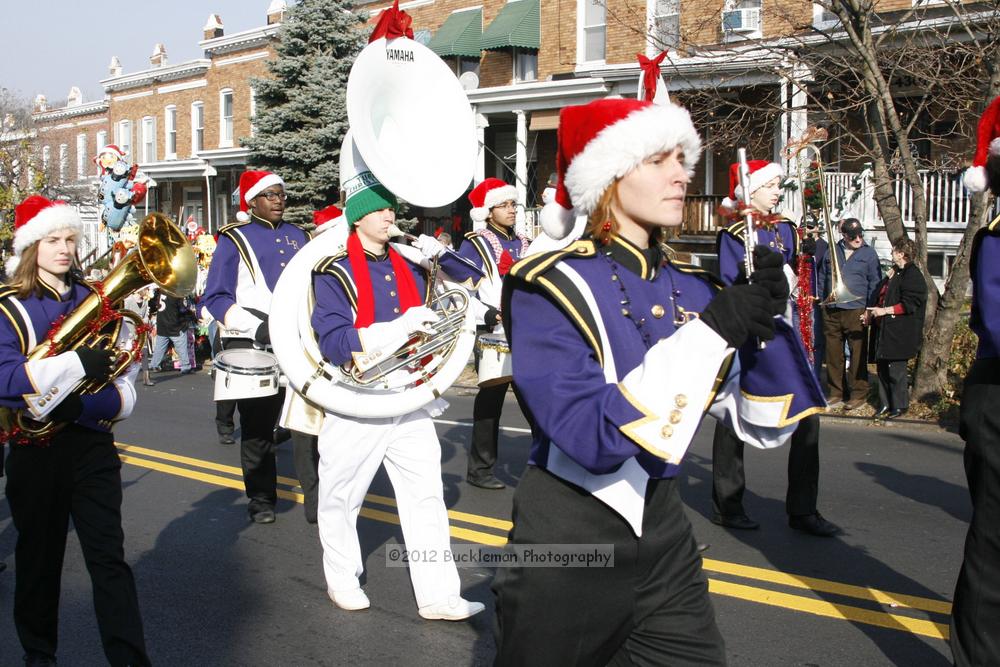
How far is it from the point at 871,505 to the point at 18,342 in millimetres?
5520

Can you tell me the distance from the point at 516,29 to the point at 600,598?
75.1 ft

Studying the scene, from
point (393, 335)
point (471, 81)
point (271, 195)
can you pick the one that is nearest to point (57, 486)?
point (393, 335)

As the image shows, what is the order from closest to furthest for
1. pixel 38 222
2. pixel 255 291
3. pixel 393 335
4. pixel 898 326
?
pixel 38 222 → pixel 393 335 → pixel 255 291 → pixel 898 326

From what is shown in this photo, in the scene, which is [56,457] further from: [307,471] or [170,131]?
[170,131]

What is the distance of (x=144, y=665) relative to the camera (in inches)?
169

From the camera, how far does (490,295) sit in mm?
7789

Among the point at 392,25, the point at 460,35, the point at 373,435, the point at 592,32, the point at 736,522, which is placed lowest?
the point at 736,522

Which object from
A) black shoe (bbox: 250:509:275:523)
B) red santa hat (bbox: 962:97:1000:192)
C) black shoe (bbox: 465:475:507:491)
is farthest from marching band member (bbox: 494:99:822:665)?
black shoe (bbox: 465:475:507:491)

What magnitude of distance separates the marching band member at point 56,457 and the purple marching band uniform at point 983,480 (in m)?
3.12

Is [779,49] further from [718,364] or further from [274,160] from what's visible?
[274,160]

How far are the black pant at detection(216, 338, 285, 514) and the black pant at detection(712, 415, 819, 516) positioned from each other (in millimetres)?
2982

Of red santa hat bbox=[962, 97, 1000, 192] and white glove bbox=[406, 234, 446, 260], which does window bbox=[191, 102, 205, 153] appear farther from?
red santa hat bbox=[962, 97, 1000, 192]

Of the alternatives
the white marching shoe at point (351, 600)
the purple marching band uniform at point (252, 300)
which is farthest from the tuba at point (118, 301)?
the purple marching band uniform at point (252, 300)

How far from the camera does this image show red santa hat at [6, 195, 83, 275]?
14.9 ft
